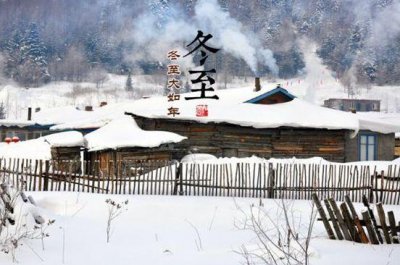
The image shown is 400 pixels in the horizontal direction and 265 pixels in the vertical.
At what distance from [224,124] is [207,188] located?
8607mm

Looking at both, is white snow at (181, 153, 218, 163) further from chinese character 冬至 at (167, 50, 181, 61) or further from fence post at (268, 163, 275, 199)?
fence post at (268, 163, 275, 199)

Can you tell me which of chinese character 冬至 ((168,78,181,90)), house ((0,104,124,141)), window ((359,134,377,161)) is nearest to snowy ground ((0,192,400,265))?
chinese character 冬至 ((168,78,181,90))

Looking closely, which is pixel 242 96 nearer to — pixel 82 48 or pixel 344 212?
pixel 344 212

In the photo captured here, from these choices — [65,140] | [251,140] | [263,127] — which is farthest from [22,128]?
[263,127]

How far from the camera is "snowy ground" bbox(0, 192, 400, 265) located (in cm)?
711

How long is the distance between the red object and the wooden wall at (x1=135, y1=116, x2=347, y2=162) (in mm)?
550

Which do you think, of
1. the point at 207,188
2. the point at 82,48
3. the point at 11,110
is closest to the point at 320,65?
the point at 82,48

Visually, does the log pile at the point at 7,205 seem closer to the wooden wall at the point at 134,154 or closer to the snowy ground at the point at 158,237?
the snowy ground at the point at 158,237

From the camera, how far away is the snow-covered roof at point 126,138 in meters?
20.5

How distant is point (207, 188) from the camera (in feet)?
50.6

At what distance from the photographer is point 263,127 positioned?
23.5 meters

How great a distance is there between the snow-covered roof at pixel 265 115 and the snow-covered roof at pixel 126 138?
46.5 inches

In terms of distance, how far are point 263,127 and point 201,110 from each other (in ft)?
10.2

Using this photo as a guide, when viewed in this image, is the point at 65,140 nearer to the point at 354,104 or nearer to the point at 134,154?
the point at 134,154
